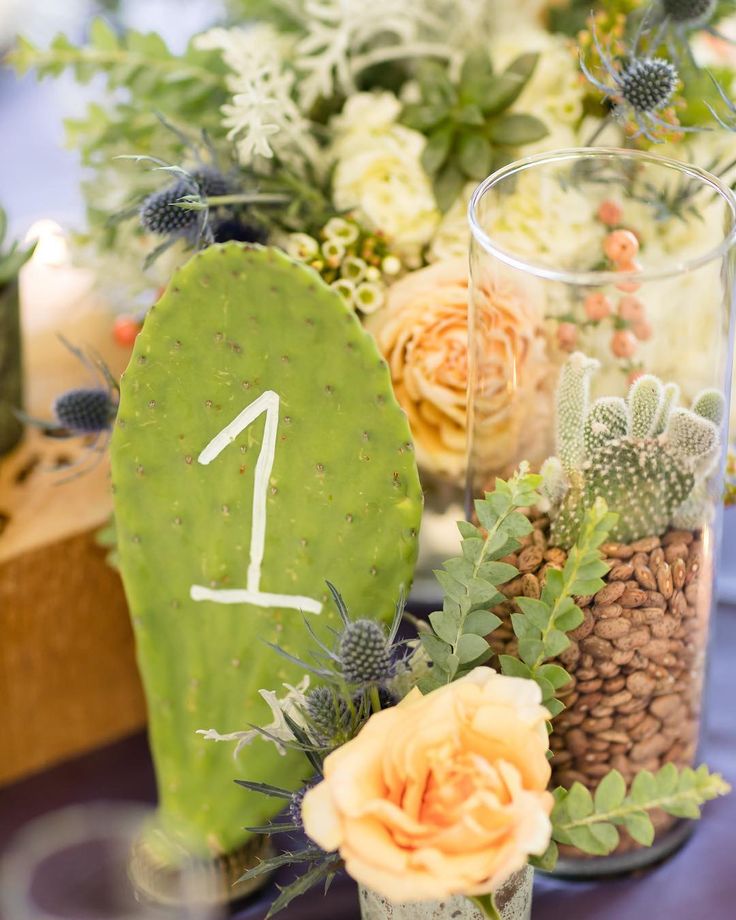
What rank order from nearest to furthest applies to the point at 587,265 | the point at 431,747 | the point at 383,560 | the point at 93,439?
the point at 431,747 < the point at 383,560 < the point at 587,265 < the point at 93,439

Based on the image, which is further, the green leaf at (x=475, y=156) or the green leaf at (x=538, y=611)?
the green leaf at (x=475, y=156)

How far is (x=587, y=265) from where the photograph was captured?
0.61 m

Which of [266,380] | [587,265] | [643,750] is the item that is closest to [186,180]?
[266,380]

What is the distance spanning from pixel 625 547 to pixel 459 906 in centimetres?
16

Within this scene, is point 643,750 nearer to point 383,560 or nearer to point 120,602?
point 383,560

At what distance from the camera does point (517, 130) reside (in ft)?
2.22

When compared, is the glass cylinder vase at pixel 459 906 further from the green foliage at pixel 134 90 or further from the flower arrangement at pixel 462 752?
the green foliage at pixel 134 90

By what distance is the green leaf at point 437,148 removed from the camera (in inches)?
26.3

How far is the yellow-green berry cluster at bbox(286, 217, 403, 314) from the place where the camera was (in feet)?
2.06

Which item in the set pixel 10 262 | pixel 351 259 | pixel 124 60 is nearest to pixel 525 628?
pixel 351 259

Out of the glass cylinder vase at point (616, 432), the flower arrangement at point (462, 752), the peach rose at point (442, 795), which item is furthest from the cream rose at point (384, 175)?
the peach rose at point (442, 795)

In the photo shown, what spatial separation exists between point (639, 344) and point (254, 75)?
0.25 metres

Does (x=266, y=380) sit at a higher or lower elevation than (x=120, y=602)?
higher

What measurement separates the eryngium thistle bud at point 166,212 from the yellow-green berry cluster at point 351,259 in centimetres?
9
